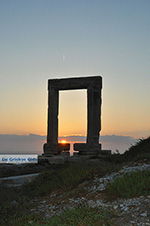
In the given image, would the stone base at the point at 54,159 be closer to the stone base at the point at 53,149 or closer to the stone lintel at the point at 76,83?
the stone base at the point at 53,149

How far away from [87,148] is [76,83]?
3.87m

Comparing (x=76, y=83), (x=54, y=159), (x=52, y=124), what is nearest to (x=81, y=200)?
(x=54, y=159)

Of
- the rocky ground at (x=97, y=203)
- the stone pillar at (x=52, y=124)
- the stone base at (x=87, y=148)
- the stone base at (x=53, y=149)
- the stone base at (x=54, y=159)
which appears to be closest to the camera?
the rocky ground at (x=97, y=203)

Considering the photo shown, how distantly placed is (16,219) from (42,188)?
3.21 m

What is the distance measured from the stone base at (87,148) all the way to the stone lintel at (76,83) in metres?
3.41

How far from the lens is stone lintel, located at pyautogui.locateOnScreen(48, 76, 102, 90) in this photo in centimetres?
2031

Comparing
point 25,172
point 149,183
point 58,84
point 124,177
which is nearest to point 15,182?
point 25,172

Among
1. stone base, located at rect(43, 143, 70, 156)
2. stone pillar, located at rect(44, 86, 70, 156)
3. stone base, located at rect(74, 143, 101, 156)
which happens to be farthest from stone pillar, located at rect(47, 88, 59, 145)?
stone base, located at rect(74, 143, 101, 156)

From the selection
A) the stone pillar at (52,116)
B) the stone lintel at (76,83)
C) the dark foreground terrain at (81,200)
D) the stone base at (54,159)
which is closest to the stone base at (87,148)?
the stone base at (54,159)

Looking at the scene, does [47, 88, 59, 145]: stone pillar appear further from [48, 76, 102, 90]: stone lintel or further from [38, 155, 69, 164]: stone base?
[38, 155, 69, 164]: stone base

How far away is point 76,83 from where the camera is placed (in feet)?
67.7

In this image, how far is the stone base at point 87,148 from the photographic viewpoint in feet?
66.3

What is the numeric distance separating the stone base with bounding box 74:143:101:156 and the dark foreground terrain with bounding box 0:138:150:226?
838cm

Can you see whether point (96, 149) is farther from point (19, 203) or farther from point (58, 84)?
point (19, 203)
